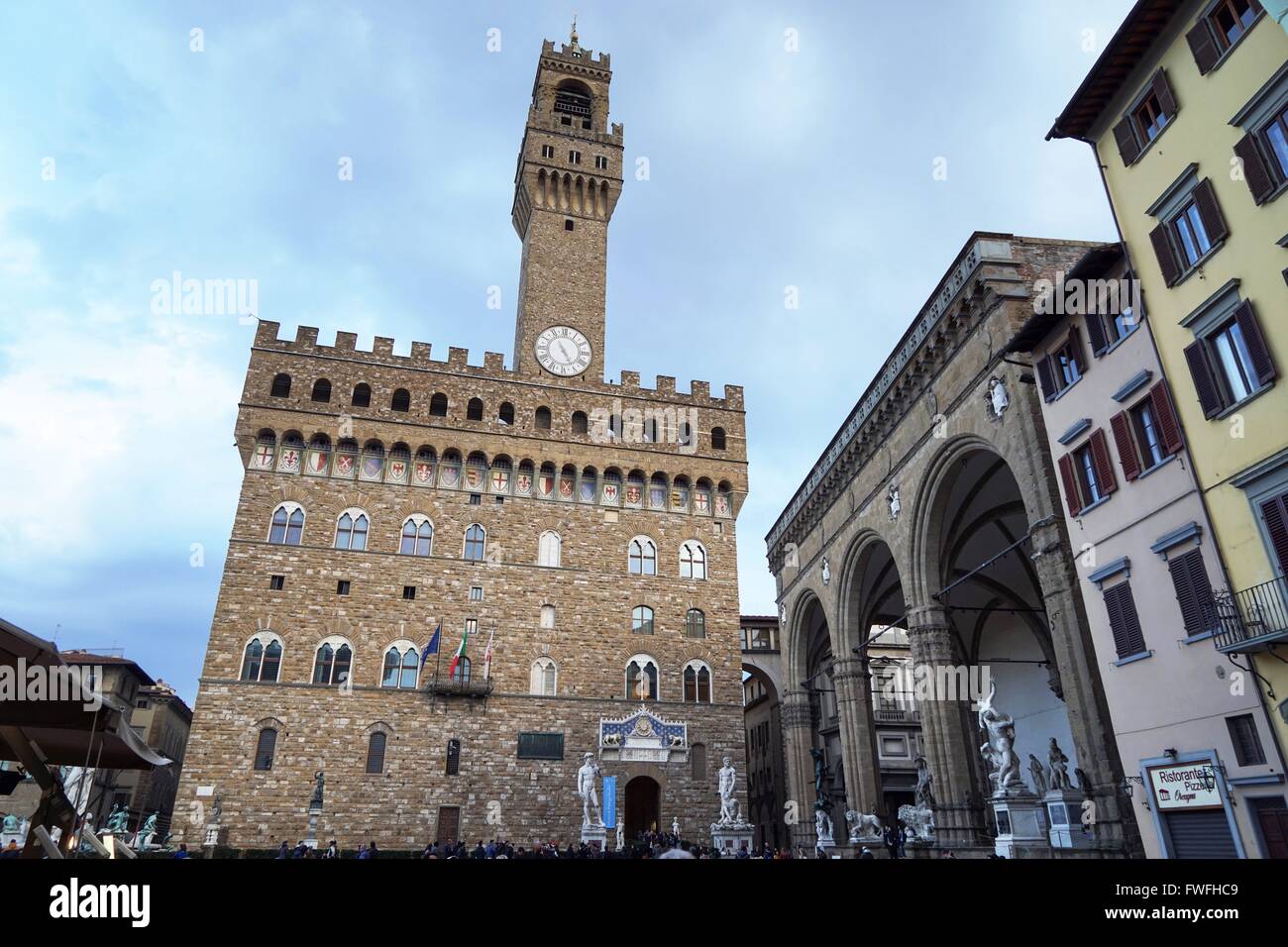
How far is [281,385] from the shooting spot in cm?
3148

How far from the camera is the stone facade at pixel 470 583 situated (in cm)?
2719

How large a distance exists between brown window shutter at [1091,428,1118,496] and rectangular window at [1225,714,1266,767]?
4.05 metres

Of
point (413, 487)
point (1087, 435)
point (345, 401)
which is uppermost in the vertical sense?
point (345, 401)

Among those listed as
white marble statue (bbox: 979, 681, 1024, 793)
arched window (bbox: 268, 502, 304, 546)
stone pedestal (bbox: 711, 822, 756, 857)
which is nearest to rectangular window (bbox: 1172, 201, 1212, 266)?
white marble statue (bbox: 979, 681, 1024, 793)

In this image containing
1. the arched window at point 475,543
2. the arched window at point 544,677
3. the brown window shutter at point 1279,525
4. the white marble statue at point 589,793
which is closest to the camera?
the brown window shutter at point 1279,525

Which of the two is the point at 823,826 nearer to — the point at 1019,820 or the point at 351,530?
the point at 1019,820

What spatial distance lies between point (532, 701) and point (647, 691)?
4495 mm

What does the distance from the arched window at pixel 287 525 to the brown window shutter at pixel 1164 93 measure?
28318 millimetres

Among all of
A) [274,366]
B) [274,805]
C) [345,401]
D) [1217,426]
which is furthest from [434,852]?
[1217,426]

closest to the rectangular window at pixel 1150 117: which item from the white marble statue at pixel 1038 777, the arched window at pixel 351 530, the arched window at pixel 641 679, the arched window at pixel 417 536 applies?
the white marble statue at pixel 1038 777

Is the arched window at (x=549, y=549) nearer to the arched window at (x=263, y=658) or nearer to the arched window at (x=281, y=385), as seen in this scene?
the arched window at (x=263, y=658)

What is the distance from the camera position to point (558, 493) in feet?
108

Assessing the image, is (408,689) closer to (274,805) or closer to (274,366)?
(274,805)
